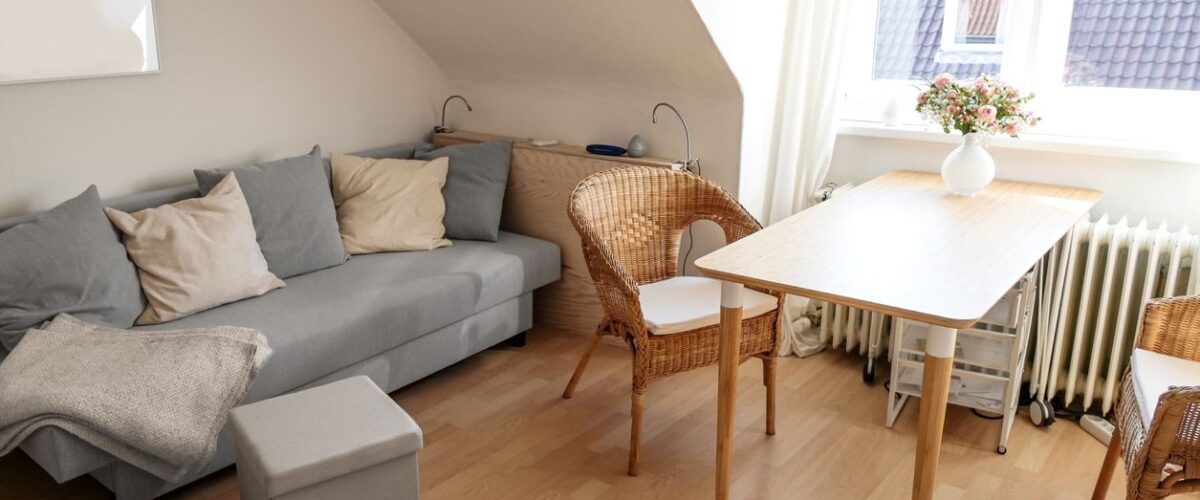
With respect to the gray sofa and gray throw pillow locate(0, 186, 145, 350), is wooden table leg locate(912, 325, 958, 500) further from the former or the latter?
gray throw pillow locate(0, 186, 145, 350)

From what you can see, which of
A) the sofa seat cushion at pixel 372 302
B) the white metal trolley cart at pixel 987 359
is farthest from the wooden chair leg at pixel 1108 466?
the sofa seat cushion at pixel 372 302

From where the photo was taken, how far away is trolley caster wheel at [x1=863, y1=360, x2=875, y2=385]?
129 inches

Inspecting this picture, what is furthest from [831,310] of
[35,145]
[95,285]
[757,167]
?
[35,145]

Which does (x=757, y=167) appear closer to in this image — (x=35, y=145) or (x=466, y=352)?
(x=466, y=352)

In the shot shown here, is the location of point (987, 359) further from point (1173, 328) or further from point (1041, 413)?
point (1173, 328)

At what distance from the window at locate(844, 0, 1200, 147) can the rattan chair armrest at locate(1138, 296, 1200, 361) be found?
90cm

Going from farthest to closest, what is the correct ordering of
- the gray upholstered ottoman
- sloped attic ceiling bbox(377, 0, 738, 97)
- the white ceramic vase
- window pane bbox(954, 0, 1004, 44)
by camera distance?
window pane bbox(954, 0, 1004, 44) < sloped attic ceiling bbox(377, 0, 738, 97) < the white ceramic vase < the gray upholstered ottoman

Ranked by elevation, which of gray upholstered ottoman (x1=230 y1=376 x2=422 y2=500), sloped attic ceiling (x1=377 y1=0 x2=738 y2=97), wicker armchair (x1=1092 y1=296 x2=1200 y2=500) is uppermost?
sloped attic ceiling (x1=377 y1=0 x2=738 y2=97)

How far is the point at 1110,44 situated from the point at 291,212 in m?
2.73

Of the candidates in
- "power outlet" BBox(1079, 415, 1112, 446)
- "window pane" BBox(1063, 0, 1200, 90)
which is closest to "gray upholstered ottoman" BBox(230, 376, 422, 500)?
"power outlet" BBox(1079, 415, 1112, 446)

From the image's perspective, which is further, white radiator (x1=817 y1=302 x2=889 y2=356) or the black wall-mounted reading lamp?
the black wall-mounted reading lamp

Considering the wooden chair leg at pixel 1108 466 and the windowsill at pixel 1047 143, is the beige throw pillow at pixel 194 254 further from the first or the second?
the wooden chair leg at pixel 1108 466

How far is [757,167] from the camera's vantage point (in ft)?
11.5

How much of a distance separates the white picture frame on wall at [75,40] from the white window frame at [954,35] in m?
2.66
